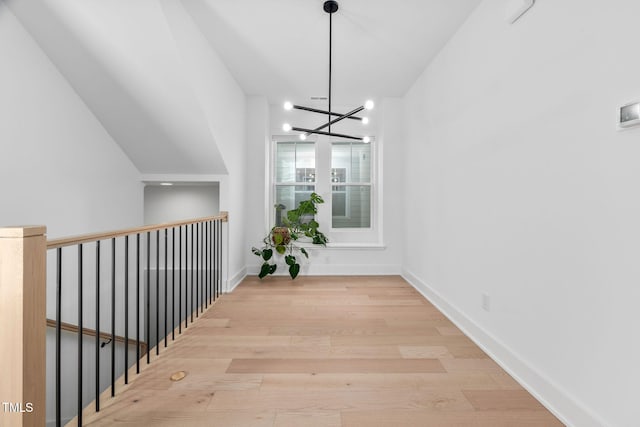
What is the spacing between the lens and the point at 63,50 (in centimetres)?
234

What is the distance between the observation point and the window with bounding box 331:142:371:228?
4629 mm

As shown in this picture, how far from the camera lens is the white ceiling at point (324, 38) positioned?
2.38 meters

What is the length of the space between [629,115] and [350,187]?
3542mm

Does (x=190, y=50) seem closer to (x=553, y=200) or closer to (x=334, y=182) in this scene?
(x=334, y=182)

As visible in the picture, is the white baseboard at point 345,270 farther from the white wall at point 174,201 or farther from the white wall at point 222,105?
the white wall at point 174,201

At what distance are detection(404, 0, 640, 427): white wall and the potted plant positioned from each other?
6.69 feet

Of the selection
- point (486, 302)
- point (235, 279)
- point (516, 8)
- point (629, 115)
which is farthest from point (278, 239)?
point (629, 115)

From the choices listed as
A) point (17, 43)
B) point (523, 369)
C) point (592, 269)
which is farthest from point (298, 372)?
point (17, 43)

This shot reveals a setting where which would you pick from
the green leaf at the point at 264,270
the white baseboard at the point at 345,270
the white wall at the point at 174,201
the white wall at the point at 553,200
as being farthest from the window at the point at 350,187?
the white wall at the point at 553,200

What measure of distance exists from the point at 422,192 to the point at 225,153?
7.29 feet

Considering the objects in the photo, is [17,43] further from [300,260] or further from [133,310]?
[300,260]

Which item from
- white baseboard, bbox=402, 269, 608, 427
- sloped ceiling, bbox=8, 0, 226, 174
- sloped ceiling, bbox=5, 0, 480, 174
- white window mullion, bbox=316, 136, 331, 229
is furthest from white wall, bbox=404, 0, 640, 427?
sloped ceiling, bbox=8, 0, 226, 174

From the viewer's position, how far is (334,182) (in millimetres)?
4617

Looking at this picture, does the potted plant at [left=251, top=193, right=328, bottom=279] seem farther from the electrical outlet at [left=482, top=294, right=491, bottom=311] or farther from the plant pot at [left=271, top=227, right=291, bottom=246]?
the electrical outlet at [left=482, top=294, right=491, bottom=311]
